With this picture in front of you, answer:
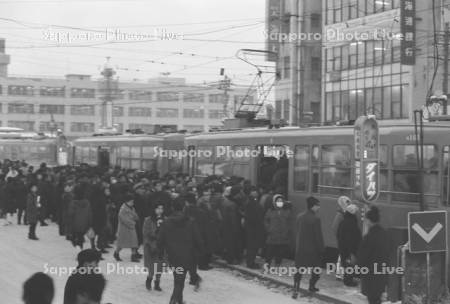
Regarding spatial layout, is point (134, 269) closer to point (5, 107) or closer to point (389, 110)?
point (389, 110)

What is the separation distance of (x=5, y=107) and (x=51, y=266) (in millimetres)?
70430

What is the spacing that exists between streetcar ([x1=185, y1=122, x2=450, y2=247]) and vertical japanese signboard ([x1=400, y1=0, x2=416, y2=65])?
48.9 feet

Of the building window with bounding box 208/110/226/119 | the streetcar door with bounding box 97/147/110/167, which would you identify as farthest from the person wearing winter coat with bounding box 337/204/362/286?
the building window with bounding box 208/110/226/119

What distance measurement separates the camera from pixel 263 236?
42.3ft

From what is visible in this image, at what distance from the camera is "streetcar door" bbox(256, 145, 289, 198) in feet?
49.1

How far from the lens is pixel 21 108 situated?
79.8 metres

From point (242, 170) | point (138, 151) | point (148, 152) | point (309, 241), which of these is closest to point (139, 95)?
point (138, 151)

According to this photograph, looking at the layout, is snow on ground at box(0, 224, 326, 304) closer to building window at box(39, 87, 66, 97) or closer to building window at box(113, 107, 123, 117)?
building window at box(113, 107, 123, 117)

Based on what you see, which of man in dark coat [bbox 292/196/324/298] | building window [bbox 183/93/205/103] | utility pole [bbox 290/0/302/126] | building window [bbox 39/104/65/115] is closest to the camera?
man in dark coat [bbox 292/196/324/298]

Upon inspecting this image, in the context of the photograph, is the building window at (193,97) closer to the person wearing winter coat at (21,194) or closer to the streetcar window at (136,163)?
the streetcar window at (136,163)

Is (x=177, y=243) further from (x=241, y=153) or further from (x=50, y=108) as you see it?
(x=50, y=108)

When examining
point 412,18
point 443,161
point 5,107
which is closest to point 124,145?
point 412,18

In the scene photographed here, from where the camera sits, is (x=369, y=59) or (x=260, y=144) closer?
(x=260, y=144)

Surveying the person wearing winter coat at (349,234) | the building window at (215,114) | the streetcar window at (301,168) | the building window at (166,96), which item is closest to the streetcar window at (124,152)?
the streetcar window at (301,168)
